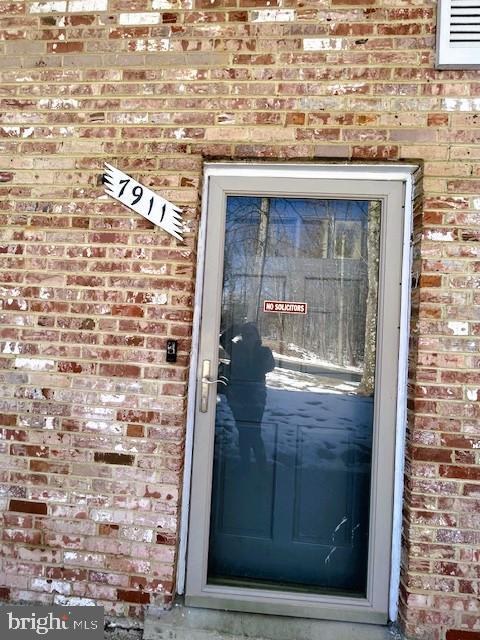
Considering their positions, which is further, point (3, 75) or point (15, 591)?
point (3, 75)

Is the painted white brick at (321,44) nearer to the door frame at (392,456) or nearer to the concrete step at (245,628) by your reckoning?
the door frame at (392,456)

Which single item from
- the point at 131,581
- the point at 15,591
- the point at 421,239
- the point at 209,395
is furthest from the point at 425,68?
A: the point at 15,591

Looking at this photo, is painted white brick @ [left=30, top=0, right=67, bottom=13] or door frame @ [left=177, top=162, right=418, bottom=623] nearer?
door frame @ [left=177, top=162, right=418, bottom=623]

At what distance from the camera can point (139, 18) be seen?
2543mm

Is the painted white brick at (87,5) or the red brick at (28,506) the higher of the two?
the painted white brick at (87,5)

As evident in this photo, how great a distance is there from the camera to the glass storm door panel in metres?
2.52

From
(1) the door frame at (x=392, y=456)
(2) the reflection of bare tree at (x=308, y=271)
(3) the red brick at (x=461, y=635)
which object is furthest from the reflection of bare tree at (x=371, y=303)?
(3) the red brick at (x=461, y=635)

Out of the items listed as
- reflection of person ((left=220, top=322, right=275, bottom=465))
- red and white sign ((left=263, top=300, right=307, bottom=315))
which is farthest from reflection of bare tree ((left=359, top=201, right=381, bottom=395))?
reflection of person ((left=220, top=322, right=275, bottom=465))

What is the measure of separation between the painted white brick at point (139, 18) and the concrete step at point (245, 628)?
311 cm

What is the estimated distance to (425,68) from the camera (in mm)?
2377

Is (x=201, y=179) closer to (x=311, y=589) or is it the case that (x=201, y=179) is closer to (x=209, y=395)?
(x=209, y=395)

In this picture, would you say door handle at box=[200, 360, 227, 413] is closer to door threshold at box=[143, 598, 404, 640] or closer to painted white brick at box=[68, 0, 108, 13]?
door threshold at box=[143, 598, 404, 640]

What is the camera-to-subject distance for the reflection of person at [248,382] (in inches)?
102

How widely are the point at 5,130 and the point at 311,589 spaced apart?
304 centimetres
